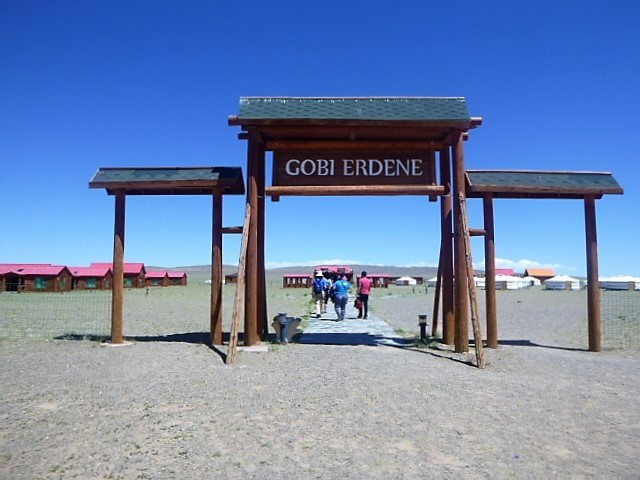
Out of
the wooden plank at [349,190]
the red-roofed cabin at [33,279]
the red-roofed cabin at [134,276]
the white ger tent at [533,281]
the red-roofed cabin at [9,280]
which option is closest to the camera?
the wooden plank at [349,190]

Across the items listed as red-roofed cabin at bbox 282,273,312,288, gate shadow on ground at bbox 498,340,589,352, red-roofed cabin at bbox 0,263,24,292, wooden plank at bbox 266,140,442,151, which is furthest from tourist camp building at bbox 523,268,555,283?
wooden plank at bbox 266,140,442,151

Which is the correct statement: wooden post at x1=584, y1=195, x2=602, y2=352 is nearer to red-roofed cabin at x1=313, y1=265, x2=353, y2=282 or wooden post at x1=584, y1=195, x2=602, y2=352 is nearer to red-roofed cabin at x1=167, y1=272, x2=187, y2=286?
red-roofed cabin at x1=313, y1=265, x2=353, y2=282

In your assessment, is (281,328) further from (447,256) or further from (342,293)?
(342,293)

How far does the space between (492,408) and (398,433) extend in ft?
5.56

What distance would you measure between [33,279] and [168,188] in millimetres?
52101

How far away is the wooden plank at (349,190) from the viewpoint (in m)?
11.2

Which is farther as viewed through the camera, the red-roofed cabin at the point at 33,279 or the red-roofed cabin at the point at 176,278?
the red-roofed cabin at the point at 176,278

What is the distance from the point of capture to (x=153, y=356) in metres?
9.73

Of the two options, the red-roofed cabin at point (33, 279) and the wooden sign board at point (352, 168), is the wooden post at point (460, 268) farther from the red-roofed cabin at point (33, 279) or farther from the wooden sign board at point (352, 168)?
the red-roofed cabin at point (33, 279)

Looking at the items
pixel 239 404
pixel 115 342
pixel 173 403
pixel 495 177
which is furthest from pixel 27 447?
pixel 495 177

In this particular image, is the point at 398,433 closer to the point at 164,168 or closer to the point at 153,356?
the point at 153,356

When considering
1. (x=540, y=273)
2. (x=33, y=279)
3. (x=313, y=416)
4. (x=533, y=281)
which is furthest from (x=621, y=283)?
(x=313, y=416)

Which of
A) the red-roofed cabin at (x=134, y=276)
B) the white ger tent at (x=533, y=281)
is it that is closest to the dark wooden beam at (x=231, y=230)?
the red-roofed cabin at (x=134, y=276)

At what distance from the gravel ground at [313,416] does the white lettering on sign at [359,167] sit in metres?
3.94
